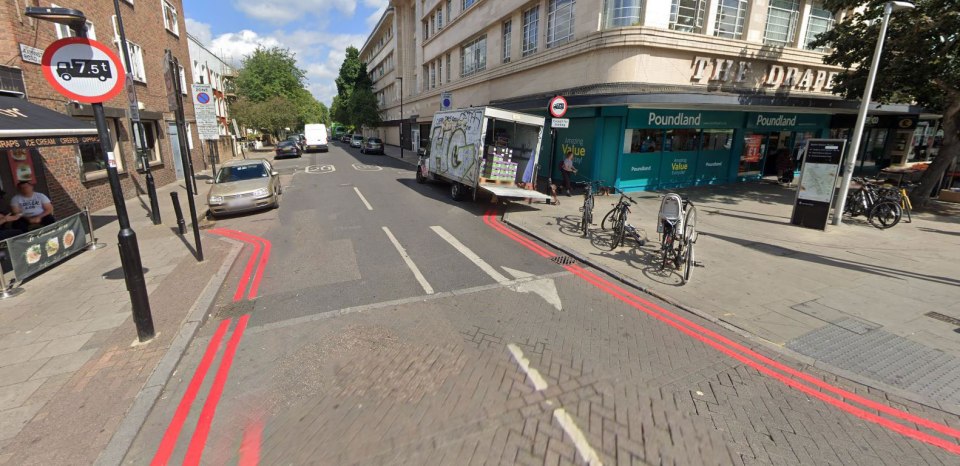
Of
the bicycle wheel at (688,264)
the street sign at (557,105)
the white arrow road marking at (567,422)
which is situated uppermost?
the street sign at (557,105)

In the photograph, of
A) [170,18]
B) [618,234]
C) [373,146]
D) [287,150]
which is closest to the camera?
[618,234]

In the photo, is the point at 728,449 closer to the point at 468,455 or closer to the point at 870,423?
the point at 870,423

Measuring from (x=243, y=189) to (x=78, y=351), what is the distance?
7741 millimetres

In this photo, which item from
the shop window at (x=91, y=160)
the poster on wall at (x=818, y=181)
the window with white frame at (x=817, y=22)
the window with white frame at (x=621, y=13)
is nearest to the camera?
the poster on wall at (x=818, y=181)

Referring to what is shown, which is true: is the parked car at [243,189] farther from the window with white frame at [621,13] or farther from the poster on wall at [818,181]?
the poster on wall at [818,181]

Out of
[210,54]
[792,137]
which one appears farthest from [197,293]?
[210,54]

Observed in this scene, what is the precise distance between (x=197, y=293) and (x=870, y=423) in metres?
7.98

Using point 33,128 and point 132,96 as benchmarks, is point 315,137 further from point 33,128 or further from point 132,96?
point 33,128

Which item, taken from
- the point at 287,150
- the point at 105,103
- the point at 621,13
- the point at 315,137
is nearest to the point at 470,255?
the point at 621,13

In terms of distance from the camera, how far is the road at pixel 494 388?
3.06 m

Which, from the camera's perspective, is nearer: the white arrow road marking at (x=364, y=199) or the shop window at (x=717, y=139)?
the white arrow road marking at (x=364, y=199)

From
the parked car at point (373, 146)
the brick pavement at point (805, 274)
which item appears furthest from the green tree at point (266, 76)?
the brick pavement at point (805, 274)

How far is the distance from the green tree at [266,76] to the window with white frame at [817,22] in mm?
40145

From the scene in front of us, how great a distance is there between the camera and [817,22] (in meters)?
15.8
